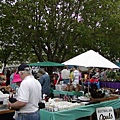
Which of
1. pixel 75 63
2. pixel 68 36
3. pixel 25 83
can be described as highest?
pixel 68 36

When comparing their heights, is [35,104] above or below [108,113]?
above

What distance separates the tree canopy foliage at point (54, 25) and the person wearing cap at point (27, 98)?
503 inches

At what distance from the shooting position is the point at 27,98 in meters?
3.34

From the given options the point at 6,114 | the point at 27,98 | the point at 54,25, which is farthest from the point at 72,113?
the point at 54,25

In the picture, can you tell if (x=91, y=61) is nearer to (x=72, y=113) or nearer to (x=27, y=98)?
(x=72, y=113)

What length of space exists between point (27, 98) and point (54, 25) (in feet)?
48.7

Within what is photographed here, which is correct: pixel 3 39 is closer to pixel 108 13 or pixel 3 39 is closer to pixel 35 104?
pixel 108 13

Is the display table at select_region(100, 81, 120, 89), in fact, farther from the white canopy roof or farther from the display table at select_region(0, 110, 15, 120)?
the display table at select_region(0, 110, 15, 120)

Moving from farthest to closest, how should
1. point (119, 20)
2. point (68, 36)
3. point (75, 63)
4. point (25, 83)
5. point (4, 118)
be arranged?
point (68, 36) → point (119, 20) → point (75, 63) → point (4, 118) → point (25, 83)

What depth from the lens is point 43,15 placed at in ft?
55.6

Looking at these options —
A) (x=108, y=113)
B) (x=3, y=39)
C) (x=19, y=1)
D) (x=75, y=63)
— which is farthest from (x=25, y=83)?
(x=3, y=39)

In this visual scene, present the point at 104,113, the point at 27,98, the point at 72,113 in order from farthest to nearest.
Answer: the point at 104,113 → the point at 72,113 → the point at 27,98

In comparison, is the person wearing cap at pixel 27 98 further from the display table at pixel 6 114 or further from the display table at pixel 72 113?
the display table at pixel 72 113

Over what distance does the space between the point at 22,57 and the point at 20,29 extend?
3.79 m
